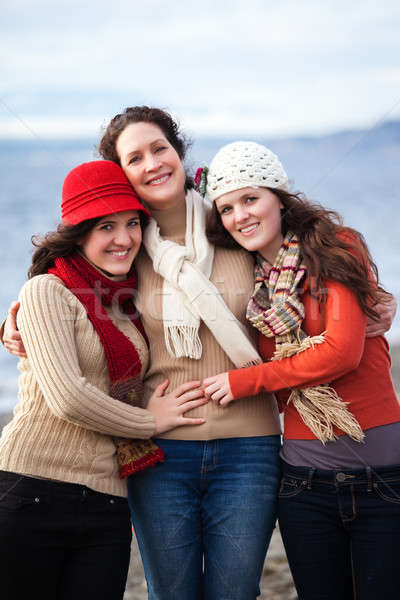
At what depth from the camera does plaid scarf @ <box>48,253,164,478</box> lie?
209 cm

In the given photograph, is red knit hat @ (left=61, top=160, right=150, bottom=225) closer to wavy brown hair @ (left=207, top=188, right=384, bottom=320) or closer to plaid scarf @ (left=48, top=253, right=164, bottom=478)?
plaid scarf @ (left=48, top=253, right=164, bottom=478)

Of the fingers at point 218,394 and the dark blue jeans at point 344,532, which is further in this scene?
the fingers at point 218,394

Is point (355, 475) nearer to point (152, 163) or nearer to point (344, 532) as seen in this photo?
point (344, 532)

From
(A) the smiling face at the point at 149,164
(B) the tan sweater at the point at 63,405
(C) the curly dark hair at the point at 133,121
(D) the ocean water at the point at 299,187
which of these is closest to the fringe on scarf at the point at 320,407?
(B) the tan sweater at the point at 63,405

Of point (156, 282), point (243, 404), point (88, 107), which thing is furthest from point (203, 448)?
point (88, 107)

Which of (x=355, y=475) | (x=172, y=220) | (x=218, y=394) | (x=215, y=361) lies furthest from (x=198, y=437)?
(x=172, y=220)

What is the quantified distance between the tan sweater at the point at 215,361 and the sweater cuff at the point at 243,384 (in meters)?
0.11

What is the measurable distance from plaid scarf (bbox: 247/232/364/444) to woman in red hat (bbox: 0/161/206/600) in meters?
0.36

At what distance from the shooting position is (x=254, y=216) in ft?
7.33

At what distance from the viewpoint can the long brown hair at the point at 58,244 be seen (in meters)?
2.17

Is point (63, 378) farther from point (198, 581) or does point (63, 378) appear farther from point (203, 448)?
point (198, 581)

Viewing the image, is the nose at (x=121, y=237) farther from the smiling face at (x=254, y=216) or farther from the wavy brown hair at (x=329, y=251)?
the wavy brown hair at (x=329, y=251)

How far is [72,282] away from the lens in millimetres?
2098

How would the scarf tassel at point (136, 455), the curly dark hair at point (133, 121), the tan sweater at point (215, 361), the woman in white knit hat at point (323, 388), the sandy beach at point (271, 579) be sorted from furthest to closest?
the sandy beach at point (271, 579) → the curly dark hair at point (133, 121) → the tan sweater at point (215, 361) → the scarf tassel at point (136, 455) → the woman in white knit hat at point (323, 388)
